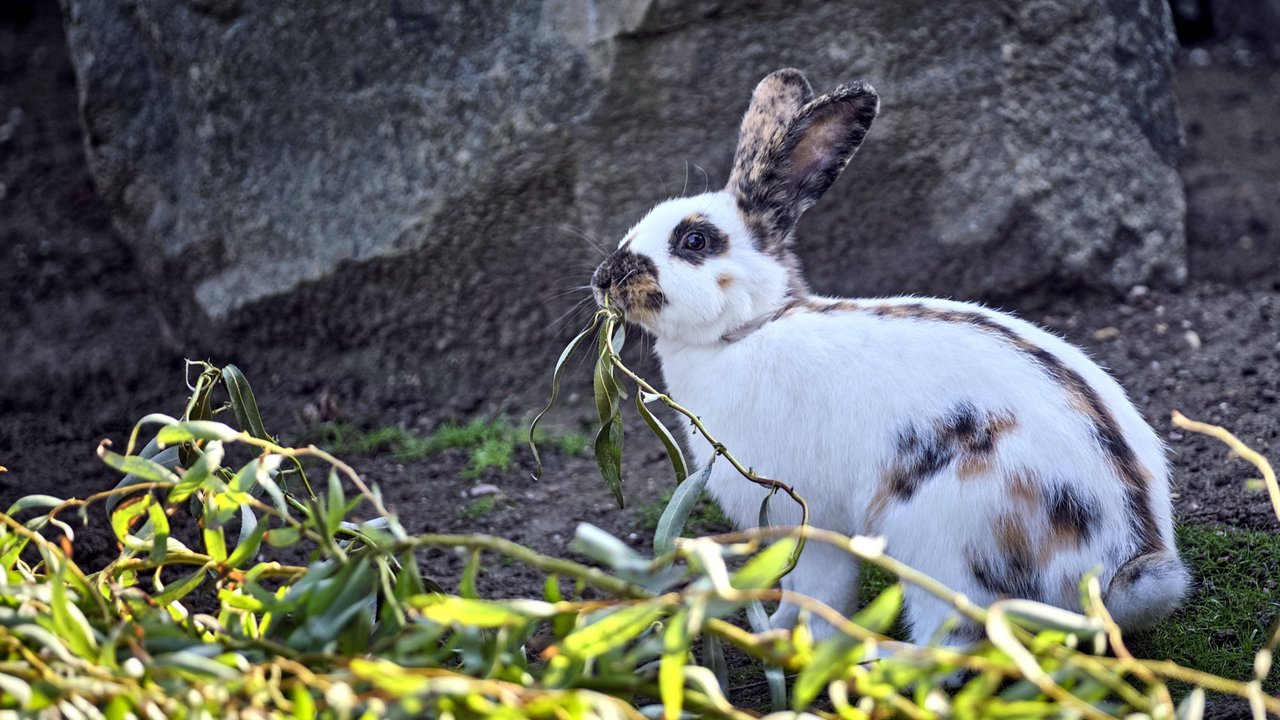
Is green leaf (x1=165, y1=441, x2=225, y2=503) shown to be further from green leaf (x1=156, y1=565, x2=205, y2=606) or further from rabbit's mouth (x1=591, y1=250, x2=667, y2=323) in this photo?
Answer: rabbit's mouth (x1=591, y1=250, x2=667, y2=323)

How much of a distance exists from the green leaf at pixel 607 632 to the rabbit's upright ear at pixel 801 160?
6.53 ft

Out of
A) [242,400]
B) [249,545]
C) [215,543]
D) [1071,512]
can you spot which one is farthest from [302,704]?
[1071,512]

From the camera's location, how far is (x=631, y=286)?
13.1 feet

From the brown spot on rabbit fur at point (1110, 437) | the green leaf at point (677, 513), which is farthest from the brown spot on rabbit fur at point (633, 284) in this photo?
the brown spot on rabbit fur at point (1110, 437)

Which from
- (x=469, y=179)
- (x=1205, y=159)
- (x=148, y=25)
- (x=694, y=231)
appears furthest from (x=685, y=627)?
(x=1205, y=159)

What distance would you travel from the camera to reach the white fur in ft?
10.8

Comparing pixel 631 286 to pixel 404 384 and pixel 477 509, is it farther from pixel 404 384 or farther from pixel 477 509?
pixel 404 384

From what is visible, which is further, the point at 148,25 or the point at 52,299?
the point at 52,299

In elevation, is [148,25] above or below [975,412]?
above

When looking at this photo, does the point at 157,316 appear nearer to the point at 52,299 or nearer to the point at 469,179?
the point at 52,299

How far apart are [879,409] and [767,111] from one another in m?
1.20

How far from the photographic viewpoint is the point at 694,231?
4066 millimetres

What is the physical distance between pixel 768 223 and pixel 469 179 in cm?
171

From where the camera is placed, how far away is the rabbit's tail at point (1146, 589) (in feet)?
10.3
